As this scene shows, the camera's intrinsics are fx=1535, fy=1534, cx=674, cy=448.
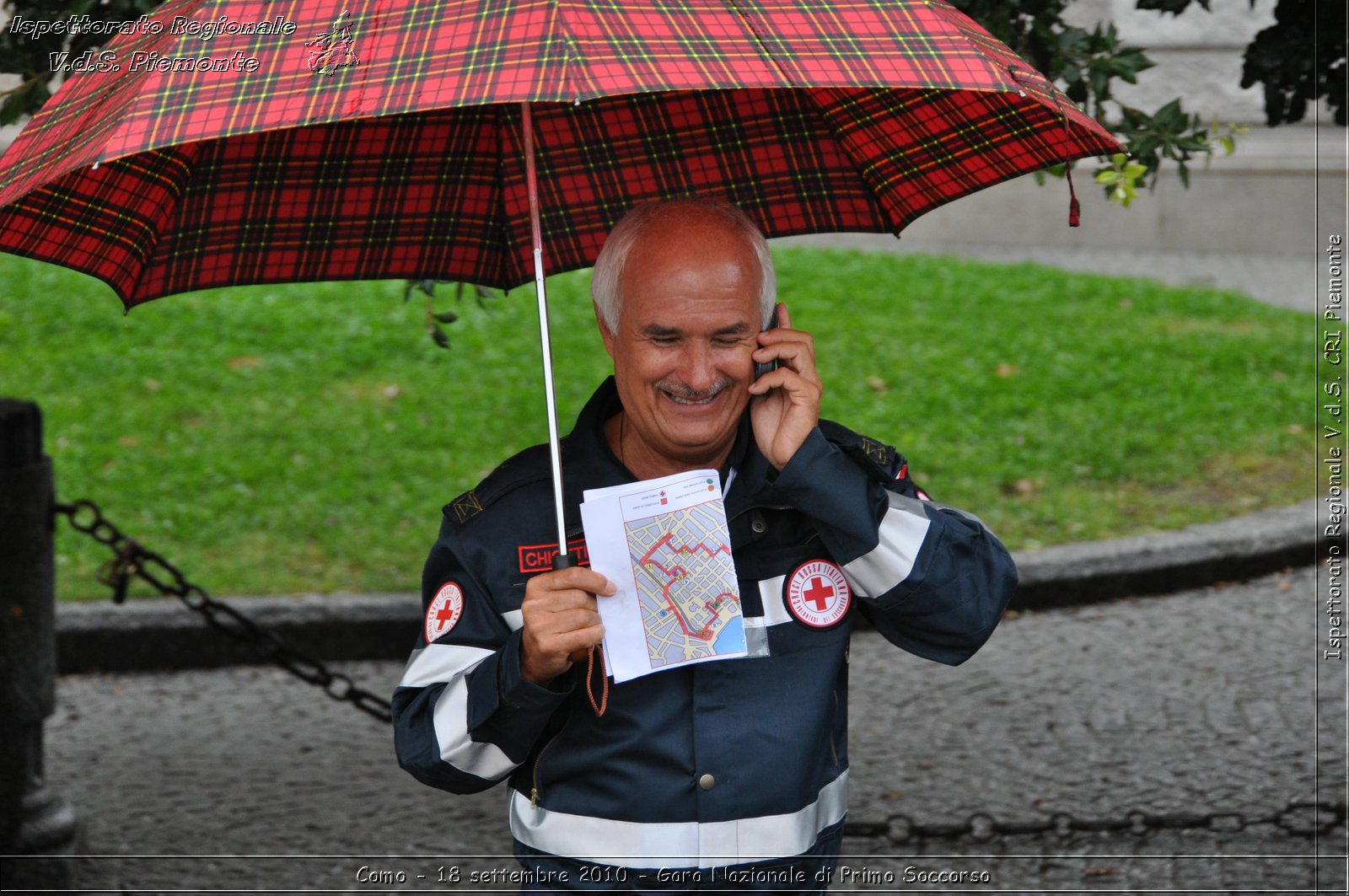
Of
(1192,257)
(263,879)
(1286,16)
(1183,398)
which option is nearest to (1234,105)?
(1192,257)

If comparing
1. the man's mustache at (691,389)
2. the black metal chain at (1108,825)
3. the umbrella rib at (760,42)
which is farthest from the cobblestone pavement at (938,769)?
the umbrella rib at (760,42)

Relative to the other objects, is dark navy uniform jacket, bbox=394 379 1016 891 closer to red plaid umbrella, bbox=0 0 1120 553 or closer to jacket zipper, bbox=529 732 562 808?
jacket zipper, bbox=529 732 562 808

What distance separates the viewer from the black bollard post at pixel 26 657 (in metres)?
4.21

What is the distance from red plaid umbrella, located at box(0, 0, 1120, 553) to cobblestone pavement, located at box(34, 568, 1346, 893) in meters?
2.25

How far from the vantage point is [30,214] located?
254 cm

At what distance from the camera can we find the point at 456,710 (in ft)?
7.45

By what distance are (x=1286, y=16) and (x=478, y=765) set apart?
115 inches

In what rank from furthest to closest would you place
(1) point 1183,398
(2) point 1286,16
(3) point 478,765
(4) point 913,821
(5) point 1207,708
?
(1) point 1183,398, (5) point 1207,708, (4) point 913,821, (2) point 1286,16, (3) point 478,765

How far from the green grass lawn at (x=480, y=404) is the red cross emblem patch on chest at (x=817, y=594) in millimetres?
4405

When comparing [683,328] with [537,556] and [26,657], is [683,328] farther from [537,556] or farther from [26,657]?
[26,657]

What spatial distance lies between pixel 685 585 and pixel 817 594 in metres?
0.27

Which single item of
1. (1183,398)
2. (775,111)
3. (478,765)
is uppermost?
(775,111)

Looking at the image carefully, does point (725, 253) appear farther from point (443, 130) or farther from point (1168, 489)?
point (1168, 489)

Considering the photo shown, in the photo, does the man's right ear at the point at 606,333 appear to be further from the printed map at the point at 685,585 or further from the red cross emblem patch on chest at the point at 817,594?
the red cross emblem patch on chest at the point at 817,594
